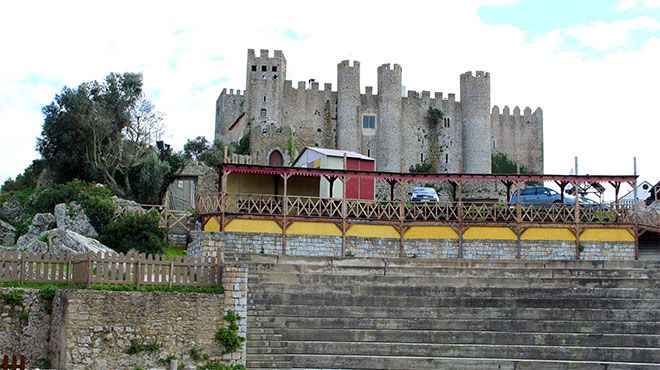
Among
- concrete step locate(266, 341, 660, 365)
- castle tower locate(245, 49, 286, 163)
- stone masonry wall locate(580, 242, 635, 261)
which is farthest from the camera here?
castle tower locate(245, 49, 286, 163)

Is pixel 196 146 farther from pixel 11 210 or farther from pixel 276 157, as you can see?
pixel 11 210

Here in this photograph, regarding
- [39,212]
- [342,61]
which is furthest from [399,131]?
[39,212]

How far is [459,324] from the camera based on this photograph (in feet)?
68.1

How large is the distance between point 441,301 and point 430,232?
10031 millimetres

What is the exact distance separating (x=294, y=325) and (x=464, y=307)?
174 inches

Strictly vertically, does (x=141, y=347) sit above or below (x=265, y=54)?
below

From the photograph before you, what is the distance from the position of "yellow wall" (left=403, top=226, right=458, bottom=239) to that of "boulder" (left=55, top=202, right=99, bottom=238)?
11.8 metres

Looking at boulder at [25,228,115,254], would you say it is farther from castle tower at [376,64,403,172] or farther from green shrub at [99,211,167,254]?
castle tower at [376,64,403,172]

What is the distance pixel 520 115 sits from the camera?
69.3m

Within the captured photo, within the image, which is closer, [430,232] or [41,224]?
[430,232]

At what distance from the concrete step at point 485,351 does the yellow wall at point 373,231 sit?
11608 millimetres

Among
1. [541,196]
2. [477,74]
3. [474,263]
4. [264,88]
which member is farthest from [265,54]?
[474,263]

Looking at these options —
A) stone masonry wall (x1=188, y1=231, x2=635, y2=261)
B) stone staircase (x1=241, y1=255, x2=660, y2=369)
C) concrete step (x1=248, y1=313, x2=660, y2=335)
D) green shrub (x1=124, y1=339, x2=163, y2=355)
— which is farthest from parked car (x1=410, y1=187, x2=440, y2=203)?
green shrub (x1=124, y1=339, x2=163, y2=355)

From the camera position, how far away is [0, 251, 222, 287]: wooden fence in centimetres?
1880
